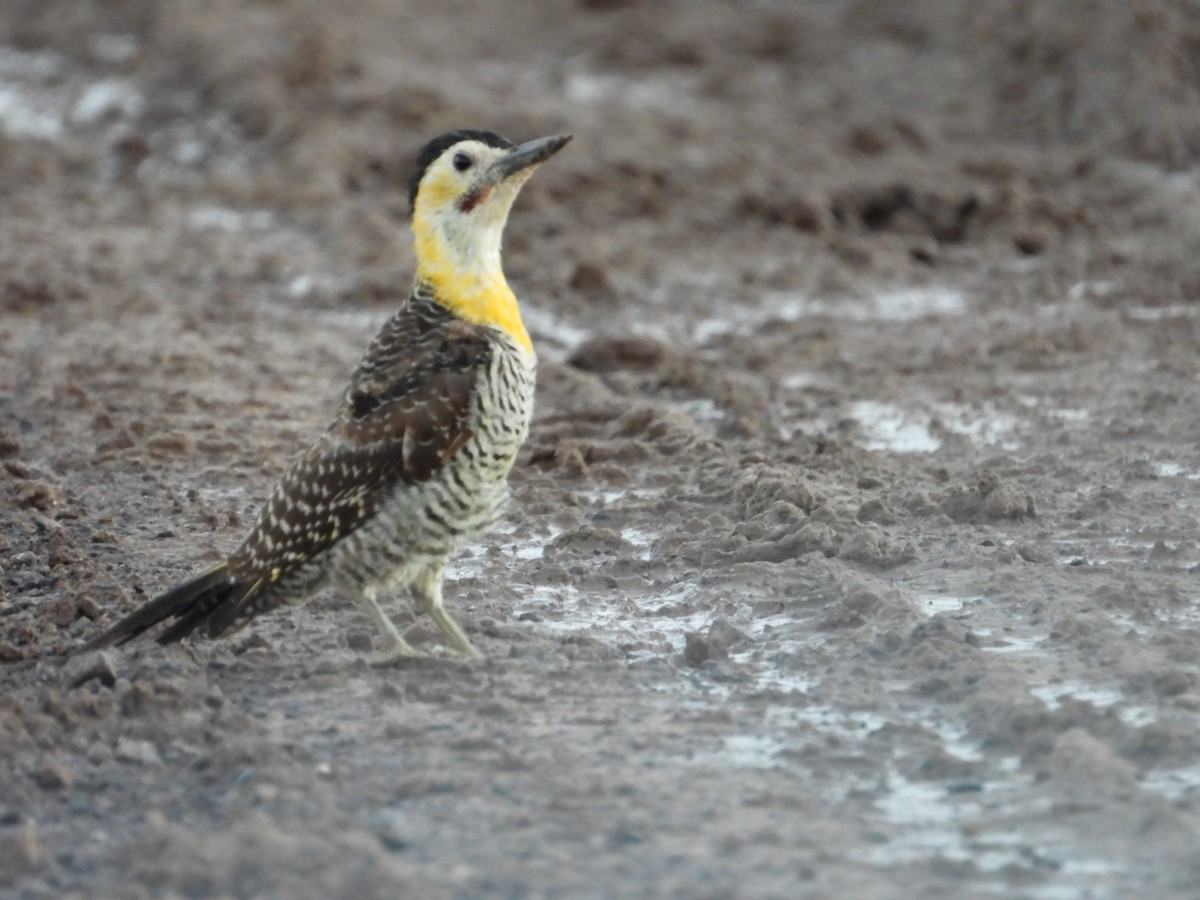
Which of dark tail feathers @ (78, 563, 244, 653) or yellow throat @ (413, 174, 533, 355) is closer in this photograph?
dark tail feathers @ (78, 563, 244, 653)

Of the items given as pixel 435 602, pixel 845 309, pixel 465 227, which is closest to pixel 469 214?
pixel 465 227

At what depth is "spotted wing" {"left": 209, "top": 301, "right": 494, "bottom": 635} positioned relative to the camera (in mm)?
5578

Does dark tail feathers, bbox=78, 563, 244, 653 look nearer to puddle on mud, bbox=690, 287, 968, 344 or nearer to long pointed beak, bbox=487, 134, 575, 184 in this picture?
long pointed beak, bbox=487, 134, 575, 184

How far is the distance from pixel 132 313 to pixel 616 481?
3790 millimetres

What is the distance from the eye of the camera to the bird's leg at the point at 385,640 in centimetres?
561

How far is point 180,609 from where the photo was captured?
5.59 meters

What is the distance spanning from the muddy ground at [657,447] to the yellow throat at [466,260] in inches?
39.8

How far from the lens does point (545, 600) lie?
6.34 meters

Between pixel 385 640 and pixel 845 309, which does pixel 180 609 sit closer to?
pixel 385 640

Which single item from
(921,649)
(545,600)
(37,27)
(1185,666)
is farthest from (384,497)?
(37,27)

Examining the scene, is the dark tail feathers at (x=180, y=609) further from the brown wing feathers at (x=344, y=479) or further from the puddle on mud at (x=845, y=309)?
the puddle on mud at (x=845, y=309)

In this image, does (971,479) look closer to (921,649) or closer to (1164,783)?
(921,649)

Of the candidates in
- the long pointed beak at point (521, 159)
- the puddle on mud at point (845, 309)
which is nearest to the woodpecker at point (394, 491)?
the long pointed beak at point (521, 159)

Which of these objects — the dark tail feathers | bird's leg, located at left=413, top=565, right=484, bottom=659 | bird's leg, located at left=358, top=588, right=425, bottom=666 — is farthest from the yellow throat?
the dark tail feathers
